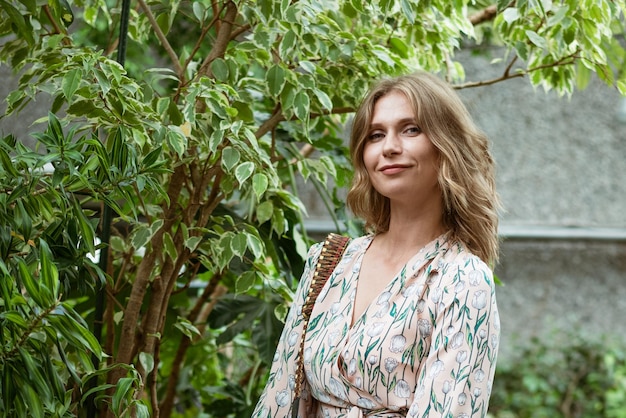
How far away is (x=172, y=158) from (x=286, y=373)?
50 centimetres

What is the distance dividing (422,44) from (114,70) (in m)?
0.87

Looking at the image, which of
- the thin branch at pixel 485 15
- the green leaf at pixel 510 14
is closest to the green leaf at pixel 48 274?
the green leaf at pixel 510 14

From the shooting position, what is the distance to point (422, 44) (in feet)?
7.07

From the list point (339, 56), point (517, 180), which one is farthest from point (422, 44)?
point (517, 180)

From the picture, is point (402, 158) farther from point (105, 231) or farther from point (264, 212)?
point (105, 231)

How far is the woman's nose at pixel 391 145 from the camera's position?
61.2 inches

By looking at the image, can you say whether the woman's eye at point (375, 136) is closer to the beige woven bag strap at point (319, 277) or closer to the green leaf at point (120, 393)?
the beige woven bag strap at point (319, 277)

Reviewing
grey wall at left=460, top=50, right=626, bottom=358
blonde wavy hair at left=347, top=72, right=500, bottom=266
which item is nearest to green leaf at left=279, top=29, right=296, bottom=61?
blonde wavy hair at left=347, top=72, right=500, bottom=266

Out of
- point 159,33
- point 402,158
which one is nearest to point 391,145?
point 402,158

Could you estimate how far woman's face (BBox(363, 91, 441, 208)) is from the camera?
60.9 inches

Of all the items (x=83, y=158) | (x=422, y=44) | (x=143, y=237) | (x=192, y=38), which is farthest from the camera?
(x=192, y=38)

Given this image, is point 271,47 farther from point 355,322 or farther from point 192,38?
point 192,38

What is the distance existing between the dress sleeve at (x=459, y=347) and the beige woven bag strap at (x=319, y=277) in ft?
0.82

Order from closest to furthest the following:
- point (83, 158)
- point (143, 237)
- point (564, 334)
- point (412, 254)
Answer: point (83, 158) < point (412, 254) < point (143, 237) < point (564, 334)
